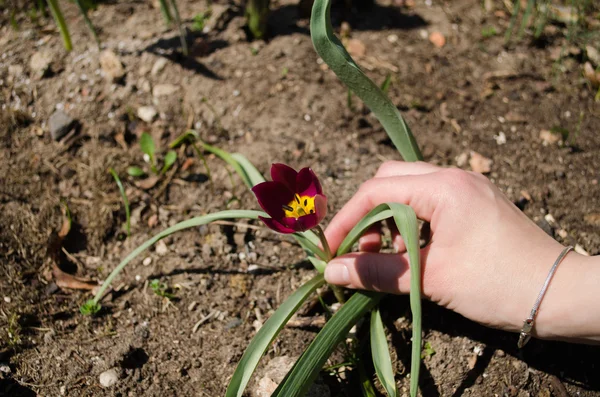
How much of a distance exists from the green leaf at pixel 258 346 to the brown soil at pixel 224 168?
1.07ft

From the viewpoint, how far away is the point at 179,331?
73.3 inches

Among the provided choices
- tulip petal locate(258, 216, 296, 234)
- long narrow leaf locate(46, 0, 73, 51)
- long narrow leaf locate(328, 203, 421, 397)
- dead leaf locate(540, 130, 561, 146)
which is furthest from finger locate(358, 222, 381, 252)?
long narrow leaf locate(46, 0, 73, 51)

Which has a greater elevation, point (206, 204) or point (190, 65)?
point (190, 65)

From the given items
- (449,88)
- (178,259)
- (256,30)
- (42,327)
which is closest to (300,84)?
(256,30)

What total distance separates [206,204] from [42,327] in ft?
2.54

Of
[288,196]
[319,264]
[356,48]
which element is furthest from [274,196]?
[356,48]

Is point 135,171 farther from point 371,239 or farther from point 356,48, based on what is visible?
point 356,48

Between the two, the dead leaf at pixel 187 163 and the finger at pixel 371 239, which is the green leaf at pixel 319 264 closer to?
the finger at pixel 371 239

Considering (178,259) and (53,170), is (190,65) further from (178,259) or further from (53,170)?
(178,259)

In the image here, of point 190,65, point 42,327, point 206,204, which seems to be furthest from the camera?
point 190,65

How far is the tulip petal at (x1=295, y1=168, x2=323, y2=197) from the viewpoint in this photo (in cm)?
144

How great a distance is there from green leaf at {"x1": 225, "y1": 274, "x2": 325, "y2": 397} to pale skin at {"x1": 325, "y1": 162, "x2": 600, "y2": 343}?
0.21m

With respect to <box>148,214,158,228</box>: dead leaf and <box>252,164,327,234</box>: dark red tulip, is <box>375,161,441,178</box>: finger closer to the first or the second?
<box>252,164,327,234</box>: dark red tulip

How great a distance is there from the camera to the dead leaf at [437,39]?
2.79 meters
